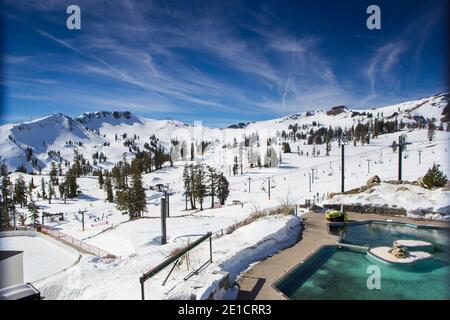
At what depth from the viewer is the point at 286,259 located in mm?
11352

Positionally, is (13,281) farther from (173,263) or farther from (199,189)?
(199,189)

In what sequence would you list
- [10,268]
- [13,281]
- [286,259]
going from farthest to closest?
1. [286,259]
2. [13,281]
3. [10,268]

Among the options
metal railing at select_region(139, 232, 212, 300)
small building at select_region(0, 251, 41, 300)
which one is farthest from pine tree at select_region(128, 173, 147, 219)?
small building at select_region(0, 251, 41, 300)

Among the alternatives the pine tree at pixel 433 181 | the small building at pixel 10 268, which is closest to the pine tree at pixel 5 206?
Result: the small building at pixel 10 268

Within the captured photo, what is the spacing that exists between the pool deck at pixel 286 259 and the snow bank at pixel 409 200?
2.69ft

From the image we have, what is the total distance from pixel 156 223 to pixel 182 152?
415 ft

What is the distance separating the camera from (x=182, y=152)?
151 metres

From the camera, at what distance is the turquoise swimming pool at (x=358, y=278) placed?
898 cm

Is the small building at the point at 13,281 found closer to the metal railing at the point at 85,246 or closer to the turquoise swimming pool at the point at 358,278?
the turquoise swimming pool at the point at 358,278

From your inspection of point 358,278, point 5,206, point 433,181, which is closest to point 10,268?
point 358,278

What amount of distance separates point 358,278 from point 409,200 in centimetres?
1188

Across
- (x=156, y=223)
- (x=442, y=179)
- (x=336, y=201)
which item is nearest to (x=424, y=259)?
(x=336, y=201)

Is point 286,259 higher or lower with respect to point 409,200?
lower
